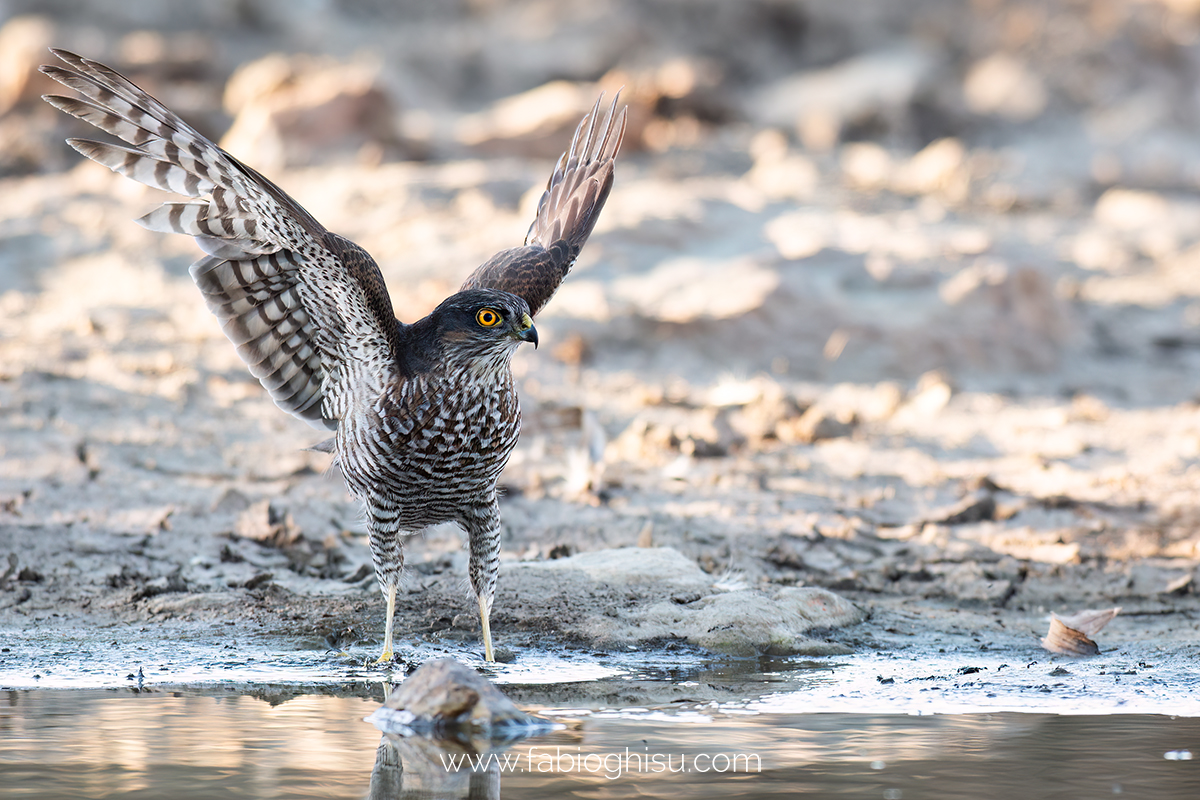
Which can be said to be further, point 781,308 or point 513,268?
point 781,308

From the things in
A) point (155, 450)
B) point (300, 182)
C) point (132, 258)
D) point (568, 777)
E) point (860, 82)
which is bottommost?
point (568, 777)

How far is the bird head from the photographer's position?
4543 mm

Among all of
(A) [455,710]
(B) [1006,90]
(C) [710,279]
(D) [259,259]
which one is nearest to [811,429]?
(C) [710,279]

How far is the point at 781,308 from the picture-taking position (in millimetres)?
9414

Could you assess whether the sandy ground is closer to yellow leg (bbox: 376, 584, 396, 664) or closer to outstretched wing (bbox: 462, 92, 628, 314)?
yellow leg (bbox: 376, 584, 396, 664)

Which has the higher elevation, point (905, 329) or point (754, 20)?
point (754, 20)

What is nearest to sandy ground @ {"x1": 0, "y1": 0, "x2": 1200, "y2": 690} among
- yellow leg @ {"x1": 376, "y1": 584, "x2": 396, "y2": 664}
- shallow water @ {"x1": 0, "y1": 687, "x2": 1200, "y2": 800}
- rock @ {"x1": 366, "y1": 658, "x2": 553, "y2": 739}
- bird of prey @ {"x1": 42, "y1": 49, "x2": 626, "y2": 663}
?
yellow leg @ {"x1": 376, "y1": 584, "x2": 396, "y2": 664}

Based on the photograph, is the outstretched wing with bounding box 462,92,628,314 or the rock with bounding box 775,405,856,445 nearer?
the outstretched wing with bounding box 462,92,628,314

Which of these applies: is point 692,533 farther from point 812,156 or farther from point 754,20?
point 754,20

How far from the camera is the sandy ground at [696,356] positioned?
18.6 feet

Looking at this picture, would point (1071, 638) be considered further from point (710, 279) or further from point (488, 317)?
point (710, 279)

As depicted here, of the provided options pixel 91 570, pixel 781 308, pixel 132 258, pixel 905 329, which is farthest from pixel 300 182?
pixel 91 570

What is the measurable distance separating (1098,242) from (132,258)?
8.30 meters

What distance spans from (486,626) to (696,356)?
180 inches
